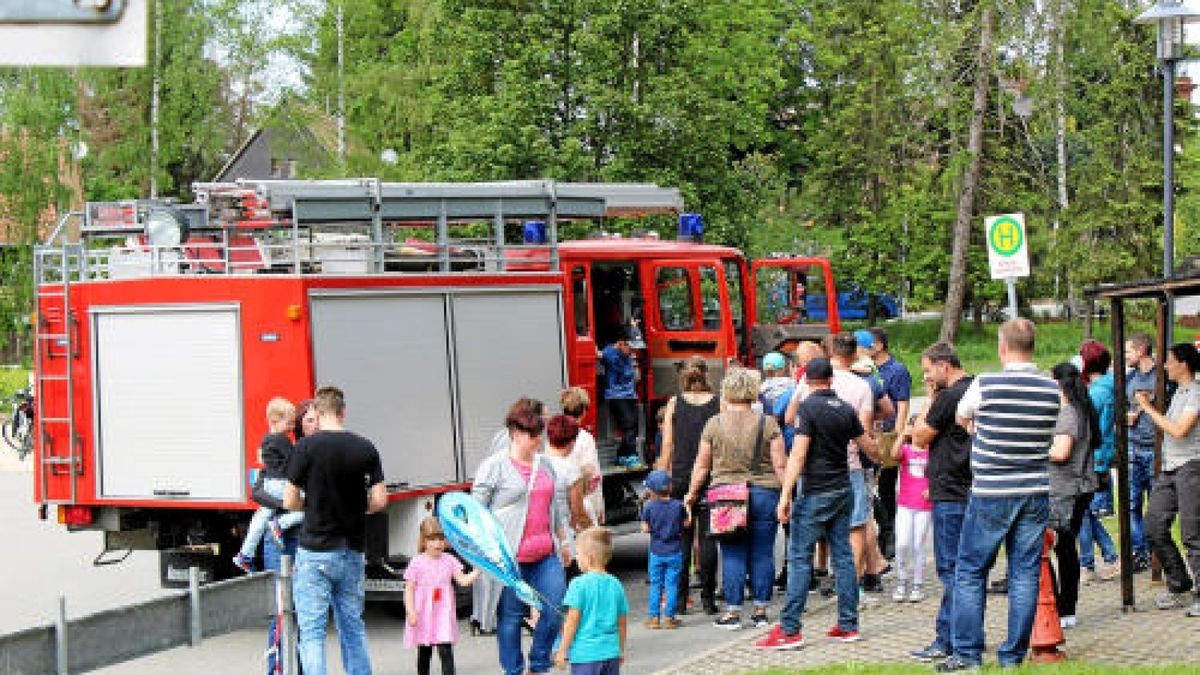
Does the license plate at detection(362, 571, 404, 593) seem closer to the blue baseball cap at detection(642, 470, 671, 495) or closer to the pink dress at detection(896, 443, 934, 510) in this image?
the blue baseball cap at detection(642, 470, 671, 495)

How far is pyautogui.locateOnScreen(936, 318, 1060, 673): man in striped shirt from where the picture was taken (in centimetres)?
935

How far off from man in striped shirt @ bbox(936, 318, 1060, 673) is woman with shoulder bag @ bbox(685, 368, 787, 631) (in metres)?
1.96

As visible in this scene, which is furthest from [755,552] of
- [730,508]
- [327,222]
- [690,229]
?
[690,229]

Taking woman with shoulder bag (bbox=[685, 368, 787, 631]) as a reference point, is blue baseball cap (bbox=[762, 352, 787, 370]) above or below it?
above

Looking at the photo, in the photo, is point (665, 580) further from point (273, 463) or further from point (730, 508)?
point (273, 463)

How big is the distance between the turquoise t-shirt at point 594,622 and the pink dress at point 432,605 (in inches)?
75.8

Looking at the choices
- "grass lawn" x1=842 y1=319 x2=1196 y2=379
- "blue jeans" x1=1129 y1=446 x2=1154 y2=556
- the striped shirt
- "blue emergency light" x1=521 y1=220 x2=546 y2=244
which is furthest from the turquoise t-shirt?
"grass lawn" x1=842 y1=319 x2=1196 y2=379

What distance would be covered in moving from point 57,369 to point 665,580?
4.69m

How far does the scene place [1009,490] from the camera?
945cm

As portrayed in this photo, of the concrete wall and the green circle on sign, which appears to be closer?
the concrete wall

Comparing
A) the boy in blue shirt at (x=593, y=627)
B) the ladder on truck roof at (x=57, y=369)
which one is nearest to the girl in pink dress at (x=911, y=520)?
the boy in blue shirt at (x=593, y=627)

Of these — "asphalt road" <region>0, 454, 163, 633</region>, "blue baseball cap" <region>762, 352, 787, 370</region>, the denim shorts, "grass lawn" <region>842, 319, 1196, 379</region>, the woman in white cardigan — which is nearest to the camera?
the woman in white cardigan

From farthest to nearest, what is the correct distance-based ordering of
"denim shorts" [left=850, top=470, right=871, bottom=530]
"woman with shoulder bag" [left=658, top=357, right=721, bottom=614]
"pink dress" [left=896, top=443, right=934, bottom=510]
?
1. "denim shorts" [left=850, top=470, right=871, bottom=530]
2. "woman with shoulder bag" [left=658, top=357, right=721, bottom=614]
3. "pink dress" [left=896, top=443, right=934, bottom=510]

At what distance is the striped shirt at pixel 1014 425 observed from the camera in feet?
30.6
